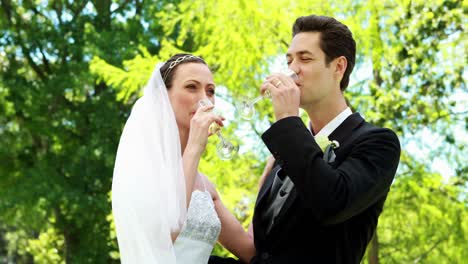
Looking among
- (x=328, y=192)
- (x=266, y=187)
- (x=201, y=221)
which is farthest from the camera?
(x=201, y=221)

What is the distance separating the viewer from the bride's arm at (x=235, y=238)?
3.89m

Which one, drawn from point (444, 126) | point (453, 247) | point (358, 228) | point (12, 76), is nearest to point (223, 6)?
point (444, 126)

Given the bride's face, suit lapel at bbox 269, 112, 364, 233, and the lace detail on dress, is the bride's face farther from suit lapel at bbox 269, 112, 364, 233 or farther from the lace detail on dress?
suit lapel at bbox 269, 112, 364, 233

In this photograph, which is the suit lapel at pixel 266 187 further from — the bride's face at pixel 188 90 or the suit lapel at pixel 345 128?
the bride's face at pixel 188 90

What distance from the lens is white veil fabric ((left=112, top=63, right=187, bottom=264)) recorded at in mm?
3598

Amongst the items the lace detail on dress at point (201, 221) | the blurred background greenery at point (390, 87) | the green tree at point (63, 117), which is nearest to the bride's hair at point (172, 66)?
the lace detail on dress at point (201, 221)

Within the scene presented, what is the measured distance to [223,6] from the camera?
33.1 feet

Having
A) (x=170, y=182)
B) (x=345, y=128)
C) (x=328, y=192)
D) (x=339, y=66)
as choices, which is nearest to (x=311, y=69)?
(x=339, y=66)

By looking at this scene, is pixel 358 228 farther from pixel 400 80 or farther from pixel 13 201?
pixel 13 201

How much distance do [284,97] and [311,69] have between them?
356mm

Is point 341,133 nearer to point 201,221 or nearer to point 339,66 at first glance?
point 339,66

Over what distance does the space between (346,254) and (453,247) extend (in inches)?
313

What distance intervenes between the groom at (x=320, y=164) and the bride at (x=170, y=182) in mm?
407

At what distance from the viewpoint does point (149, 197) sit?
3.62 metres
